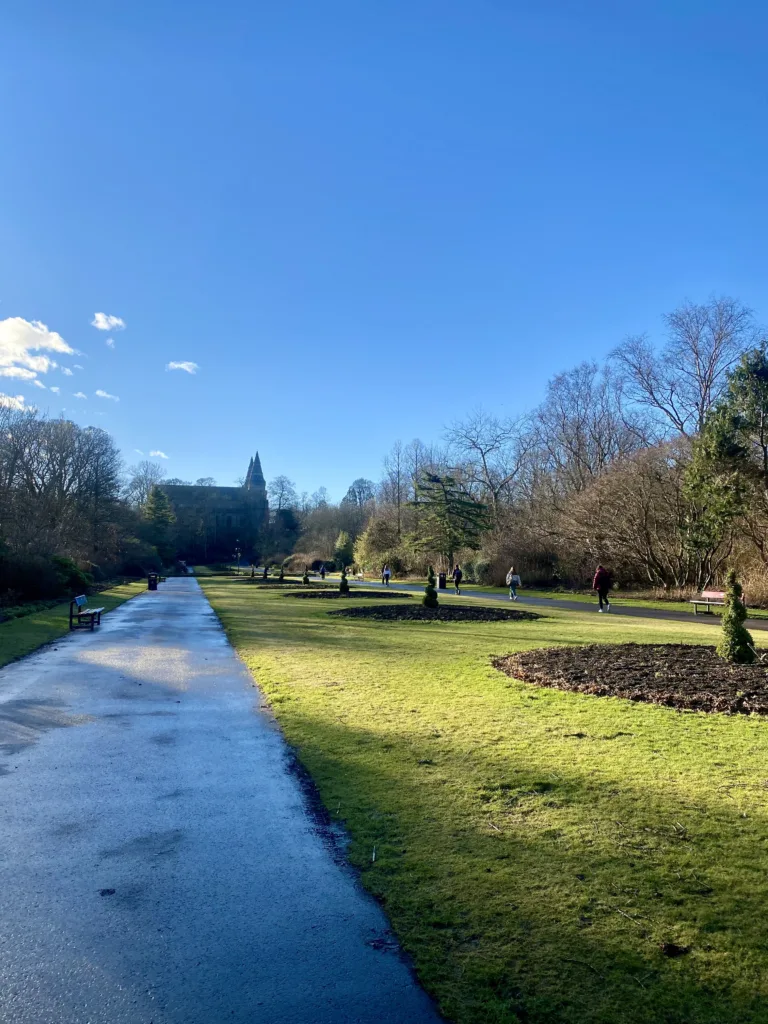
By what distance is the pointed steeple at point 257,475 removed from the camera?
12699 centimetres

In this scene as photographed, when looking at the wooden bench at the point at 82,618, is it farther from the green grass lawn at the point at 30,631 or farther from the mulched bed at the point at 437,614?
the mulched bed at the point at 437,614

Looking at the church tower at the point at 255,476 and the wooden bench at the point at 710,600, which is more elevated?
the church tower at the point at 255,476

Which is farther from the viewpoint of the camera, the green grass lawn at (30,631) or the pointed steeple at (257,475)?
the pointed steeple at (257,475)

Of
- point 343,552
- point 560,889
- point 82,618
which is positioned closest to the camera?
point 560,889

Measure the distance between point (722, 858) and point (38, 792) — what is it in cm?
474

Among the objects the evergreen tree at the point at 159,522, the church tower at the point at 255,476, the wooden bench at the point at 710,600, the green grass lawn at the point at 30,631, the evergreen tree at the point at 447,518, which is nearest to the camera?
the green grass lawn at the point at 30,631

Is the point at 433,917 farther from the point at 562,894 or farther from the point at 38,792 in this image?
the point at 38,792

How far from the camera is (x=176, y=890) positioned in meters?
3.44

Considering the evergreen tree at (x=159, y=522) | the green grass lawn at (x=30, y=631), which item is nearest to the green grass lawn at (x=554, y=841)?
the green grass lawn at (x=30, y=631)

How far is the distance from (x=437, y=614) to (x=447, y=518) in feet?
95.2

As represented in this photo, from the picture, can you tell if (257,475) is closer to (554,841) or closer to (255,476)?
(255,476)

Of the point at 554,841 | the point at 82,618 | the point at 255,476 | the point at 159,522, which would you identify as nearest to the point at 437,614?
the point at 82,618

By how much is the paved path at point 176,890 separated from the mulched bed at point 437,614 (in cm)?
1224

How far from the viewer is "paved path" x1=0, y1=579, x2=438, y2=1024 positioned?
259 cm
